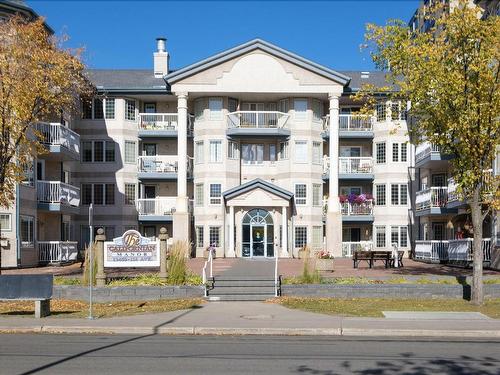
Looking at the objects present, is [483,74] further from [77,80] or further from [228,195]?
[228,195]

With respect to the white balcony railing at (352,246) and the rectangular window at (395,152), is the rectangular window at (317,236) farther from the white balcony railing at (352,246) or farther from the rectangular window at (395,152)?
the rectangular window at (395,152)

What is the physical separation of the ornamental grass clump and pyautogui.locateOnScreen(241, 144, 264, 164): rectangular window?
25717 mm

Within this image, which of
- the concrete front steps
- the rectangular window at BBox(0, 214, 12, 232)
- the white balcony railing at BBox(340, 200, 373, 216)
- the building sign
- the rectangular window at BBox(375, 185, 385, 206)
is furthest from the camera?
the rectangular window at BBox(375, 185, 385, 206)

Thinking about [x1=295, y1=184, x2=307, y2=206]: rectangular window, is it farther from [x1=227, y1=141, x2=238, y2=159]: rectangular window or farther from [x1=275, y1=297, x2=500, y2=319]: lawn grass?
[x1=275, y1=297, x2=500, y2=319]: lawn grass

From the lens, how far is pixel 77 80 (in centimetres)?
2616

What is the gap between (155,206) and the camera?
159ft

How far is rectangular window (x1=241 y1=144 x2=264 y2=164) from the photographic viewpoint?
48.8m

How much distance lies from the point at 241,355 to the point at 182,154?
113 ft

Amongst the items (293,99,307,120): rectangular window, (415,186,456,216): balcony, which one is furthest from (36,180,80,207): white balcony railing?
(415,186,456,216): balcony

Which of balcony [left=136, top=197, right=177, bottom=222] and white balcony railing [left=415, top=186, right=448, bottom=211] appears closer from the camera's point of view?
white balcony railing [left=415, top=186, right=448, bottom=211]

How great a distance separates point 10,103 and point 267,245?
26.6 metres

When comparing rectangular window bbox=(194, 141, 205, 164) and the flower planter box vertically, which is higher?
rectangular window bbox=(194, 141, 205, 164)

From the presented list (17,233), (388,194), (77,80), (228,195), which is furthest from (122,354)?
(388,194)

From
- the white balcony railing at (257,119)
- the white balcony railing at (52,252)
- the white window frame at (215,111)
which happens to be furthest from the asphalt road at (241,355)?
Result: the white window frame at (215,111)
